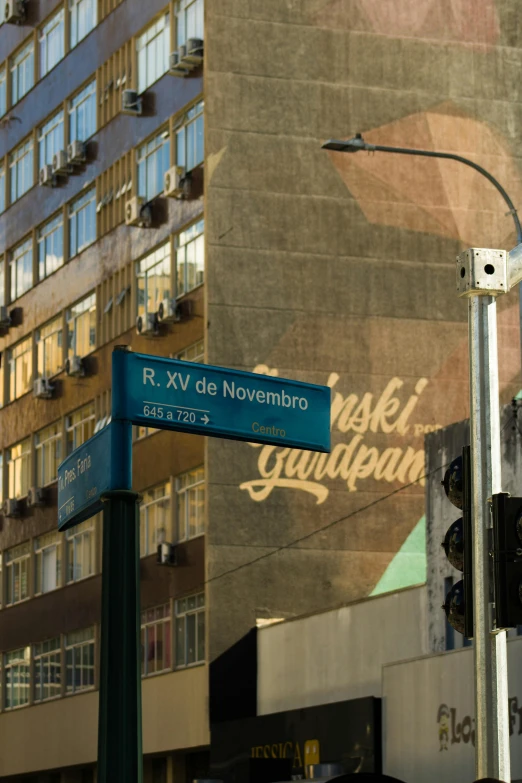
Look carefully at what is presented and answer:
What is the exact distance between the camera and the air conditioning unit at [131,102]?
44531 millimetres

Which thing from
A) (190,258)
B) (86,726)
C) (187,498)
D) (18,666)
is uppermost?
(190,258)

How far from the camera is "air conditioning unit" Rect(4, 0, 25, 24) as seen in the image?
2094 inches

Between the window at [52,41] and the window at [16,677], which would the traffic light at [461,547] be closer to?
the window at [16,677]

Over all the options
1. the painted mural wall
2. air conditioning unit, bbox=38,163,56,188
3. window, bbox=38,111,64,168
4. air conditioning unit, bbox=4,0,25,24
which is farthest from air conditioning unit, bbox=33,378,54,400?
air conditioning unit, bbox=4,0,25,24

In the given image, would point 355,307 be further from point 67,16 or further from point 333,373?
point 67,16

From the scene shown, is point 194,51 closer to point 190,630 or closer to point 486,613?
point 190,630

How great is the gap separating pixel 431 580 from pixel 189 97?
1595 centimetres

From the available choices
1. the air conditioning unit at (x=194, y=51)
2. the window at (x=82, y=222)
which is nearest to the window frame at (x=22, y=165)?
the window at (x=82, y=222)

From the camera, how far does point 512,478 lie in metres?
28.6

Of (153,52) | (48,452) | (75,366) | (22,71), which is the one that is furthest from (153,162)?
(22,71)

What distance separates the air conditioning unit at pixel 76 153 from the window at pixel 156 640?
42.6ft

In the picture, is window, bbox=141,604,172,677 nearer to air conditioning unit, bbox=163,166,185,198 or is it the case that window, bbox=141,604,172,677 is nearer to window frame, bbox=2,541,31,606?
window frame, bbox=2,541,31,606

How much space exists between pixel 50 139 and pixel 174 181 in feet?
35.7

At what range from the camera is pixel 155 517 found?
141 feet
